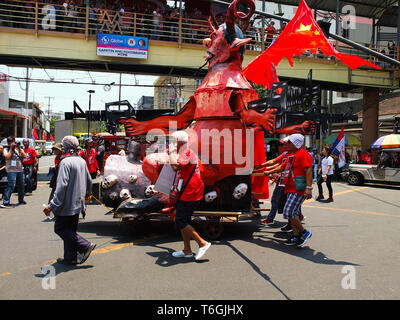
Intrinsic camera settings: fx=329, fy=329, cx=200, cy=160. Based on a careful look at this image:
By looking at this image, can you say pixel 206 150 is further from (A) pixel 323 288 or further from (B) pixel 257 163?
(A) pixel 323 288

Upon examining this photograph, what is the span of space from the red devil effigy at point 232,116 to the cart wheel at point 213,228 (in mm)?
249

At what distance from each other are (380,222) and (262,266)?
13.1 feet

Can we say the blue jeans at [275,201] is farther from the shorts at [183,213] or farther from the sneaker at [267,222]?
the shorts at [183,213]

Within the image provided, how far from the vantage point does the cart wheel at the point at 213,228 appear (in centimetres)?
535

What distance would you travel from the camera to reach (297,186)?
4.94m

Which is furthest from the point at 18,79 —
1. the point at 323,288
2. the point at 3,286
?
the point at 323,288

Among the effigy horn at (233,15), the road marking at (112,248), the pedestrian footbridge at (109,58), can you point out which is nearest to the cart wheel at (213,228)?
the road marking at (112,248)

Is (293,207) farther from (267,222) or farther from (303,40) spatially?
(303,40)

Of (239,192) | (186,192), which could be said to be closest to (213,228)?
(239,192)

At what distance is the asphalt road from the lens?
336cm

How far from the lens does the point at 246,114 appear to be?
18.4ft

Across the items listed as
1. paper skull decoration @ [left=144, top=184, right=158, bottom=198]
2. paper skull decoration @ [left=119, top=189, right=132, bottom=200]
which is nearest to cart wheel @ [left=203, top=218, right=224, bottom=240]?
paper skull decoration @ [left=144, top=184, right=158, bottom=198]

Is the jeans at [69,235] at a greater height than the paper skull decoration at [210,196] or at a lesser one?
lesser

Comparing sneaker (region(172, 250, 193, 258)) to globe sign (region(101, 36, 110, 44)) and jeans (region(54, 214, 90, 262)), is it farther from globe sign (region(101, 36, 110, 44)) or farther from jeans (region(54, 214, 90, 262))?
globe sign (region(101, 36, 110, 44))
